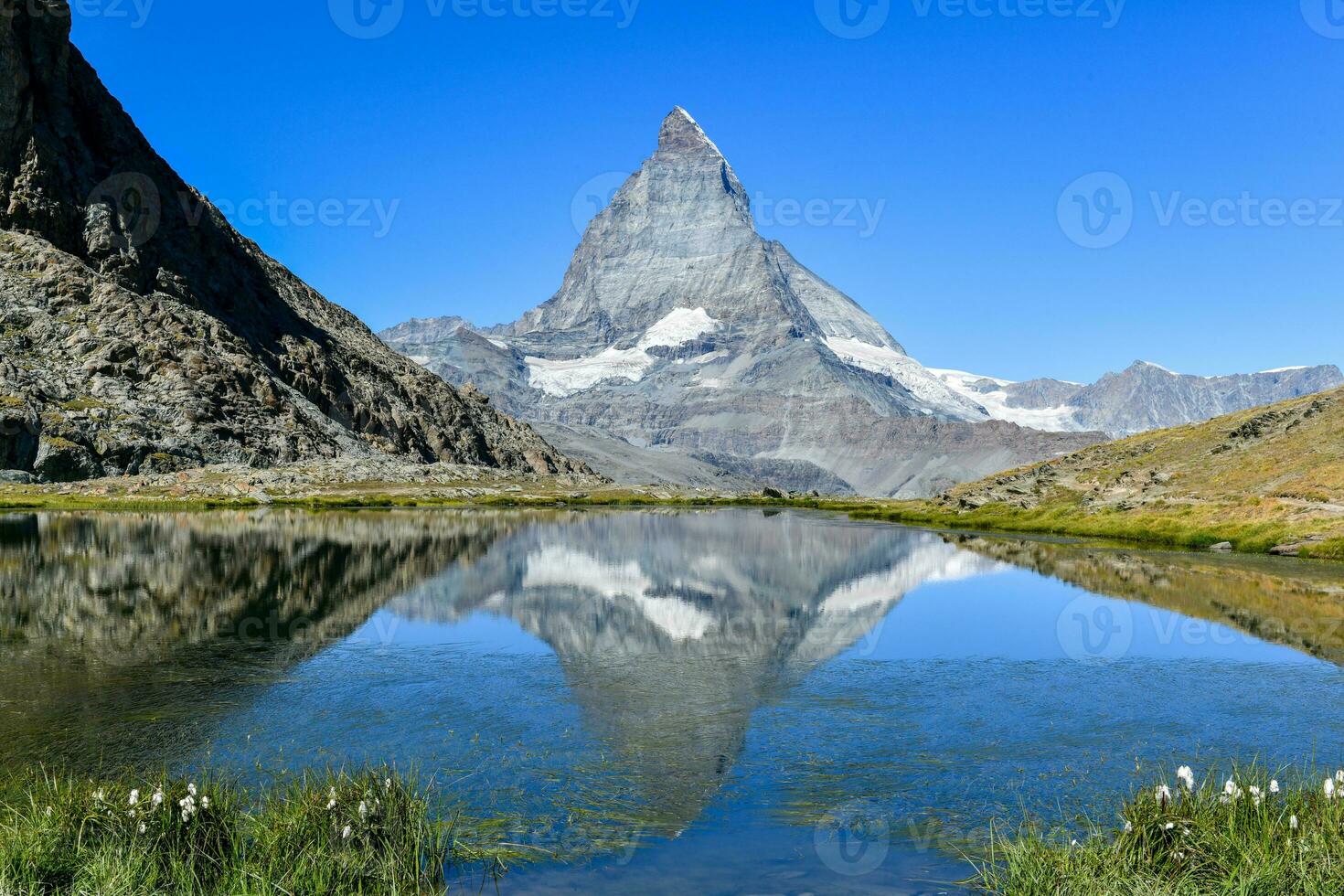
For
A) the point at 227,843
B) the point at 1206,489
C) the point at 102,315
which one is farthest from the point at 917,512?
the point at 227,843

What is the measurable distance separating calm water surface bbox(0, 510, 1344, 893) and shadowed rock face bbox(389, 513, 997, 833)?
6.5 inches

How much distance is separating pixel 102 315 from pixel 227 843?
177 metres

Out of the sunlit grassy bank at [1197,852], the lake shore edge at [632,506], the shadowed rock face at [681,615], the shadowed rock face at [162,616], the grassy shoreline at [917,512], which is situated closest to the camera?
the sunlit grassy bank at [1197,852]

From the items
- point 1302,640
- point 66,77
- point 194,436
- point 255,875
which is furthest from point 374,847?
point 66,77

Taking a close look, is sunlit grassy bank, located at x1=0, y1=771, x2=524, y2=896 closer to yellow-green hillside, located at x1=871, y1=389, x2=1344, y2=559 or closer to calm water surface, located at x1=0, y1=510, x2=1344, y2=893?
calm water surface, located at x1=0, y1=510, x2=1344, y2=893

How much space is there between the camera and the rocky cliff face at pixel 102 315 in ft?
479

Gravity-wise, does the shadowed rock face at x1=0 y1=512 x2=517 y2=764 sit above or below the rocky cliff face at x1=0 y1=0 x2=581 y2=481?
below

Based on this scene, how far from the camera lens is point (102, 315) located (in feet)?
540

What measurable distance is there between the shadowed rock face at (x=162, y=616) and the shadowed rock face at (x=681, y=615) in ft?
15.6

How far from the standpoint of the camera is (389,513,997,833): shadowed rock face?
21.3 meters

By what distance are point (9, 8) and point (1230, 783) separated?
212 m

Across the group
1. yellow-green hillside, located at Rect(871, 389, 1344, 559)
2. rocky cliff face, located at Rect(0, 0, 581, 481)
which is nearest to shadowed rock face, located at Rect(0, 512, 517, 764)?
yellow-green hillside, located at Rect(871, 389, 1344, 559)

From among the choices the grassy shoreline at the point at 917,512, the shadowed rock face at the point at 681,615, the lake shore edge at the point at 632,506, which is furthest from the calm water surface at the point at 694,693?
the grassy shoreline at the point at 917,512

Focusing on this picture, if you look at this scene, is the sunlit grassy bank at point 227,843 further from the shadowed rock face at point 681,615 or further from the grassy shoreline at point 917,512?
the grassy shoreline at point 917,512
